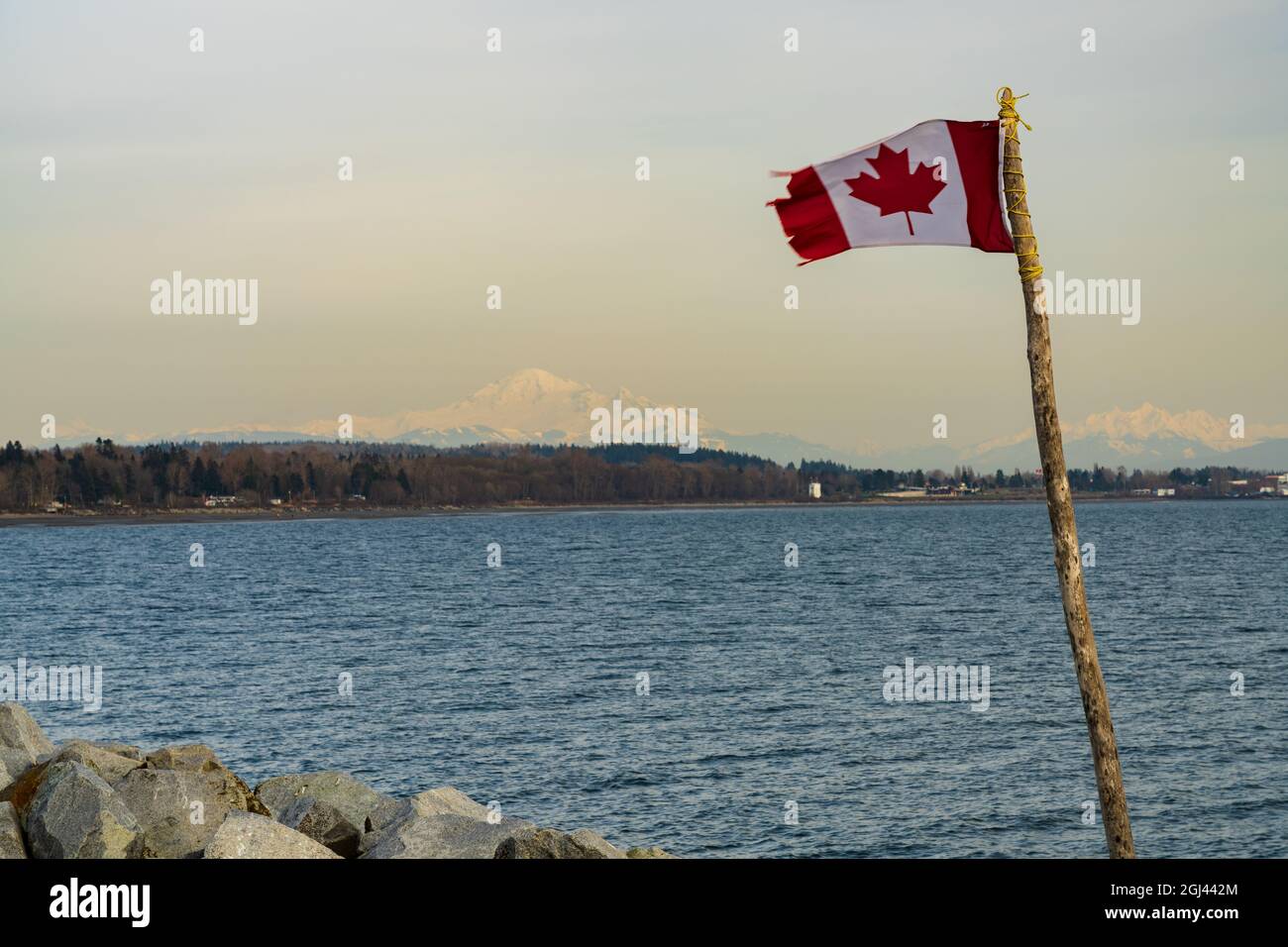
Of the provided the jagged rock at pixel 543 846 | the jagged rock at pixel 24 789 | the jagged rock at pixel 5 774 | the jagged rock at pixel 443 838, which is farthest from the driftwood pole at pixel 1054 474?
the jagged rock at pixel 5 774

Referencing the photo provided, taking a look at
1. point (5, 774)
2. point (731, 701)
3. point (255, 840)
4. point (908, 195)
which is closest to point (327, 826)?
point (255, 840)

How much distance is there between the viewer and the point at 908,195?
13.1m

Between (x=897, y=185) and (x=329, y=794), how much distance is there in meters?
13.4

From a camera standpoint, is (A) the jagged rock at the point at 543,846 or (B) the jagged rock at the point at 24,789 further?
(B) the jagged rock at the point at 24,789

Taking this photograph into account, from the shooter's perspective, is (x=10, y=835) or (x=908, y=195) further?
(x=10, y=835)

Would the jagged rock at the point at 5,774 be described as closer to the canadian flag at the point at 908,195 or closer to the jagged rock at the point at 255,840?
the jagged rock at the point at 255,840

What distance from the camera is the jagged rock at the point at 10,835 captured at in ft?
52.2

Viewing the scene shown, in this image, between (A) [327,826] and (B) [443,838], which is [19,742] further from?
(B) [443,838]

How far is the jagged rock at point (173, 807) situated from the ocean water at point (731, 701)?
1623 cm

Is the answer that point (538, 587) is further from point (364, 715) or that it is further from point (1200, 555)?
point (1200, 555)

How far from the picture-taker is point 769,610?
93938mm

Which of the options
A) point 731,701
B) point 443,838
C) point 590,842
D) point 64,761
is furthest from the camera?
point 731,701

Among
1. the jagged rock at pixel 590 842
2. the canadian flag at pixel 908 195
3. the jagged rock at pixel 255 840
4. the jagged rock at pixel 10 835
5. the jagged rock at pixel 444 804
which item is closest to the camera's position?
the canadian flag at pixel 908 195
